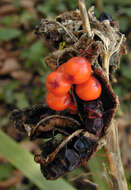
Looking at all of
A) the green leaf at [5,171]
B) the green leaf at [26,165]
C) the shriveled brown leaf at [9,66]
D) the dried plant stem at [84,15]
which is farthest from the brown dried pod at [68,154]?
the shriveled brown leaf at [9,66]

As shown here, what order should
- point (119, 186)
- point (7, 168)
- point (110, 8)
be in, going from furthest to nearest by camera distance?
point (110, 8)
point (7, 168)
point (119, 186)

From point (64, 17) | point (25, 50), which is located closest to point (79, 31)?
point (64, 17)

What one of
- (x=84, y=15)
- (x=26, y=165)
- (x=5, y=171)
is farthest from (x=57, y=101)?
(x=5, y=171)

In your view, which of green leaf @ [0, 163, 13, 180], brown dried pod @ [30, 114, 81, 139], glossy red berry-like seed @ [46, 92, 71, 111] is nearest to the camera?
glossy red berry-like seed @ [46, 92, 71, 111]

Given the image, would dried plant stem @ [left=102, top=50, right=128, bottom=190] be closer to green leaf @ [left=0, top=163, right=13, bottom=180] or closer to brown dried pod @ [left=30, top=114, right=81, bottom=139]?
brown dried pod @ [left=30, top=114, right=81, bottom=139]

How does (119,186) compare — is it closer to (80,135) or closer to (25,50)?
(80,135)

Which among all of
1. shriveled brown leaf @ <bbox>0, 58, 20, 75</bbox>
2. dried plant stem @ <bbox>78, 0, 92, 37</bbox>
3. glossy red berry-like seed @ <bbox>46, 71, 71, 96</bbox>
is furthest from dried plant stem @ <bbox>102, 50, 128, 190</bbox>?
shriveled brown leaf @ <bbox>0, 58, 20, 75</bbox>

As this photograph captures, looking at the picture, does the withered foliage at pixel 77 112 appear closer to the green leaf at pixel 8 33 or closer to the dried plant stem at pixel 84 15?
the dried plant stem at pixel 84 15
